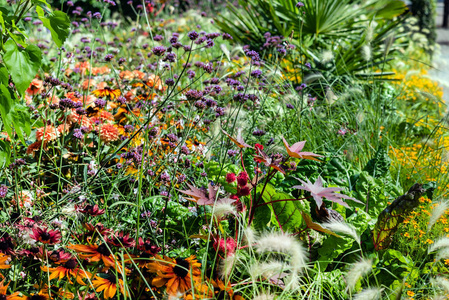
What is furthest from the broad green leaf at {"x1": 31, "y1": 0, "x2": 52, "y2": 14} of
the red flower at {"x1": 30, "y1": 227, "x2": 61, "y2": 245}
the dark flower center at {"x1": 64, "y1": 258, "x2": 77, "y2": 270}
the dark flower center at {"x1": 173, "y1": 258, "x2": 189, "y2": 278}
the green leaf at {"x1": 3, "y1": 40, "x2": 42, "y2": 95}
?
the dark flower center at {"x1": 173, "y1": 258, "x2": 189, "y2": 278}

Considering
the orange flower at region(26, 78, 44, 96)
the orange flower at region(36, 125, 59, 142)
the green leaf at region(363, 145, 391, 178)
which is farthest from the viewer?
the orange flower at region(26, 78, 44, 96)

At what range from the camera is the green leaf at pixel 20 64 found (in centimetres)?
157

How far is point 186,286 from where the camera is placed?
5.17ft

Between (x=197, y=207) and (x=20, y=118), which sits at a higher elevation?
(x=20, y=118)

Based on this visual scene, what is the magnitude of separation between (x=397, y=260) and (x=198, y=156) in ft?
4.30

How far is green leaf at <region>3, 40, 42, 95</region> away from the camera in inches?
61.7

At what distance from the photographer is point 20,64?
159 cm

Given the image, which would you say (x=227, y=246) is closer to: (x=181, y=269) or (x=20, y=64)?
(x=181, y=269)

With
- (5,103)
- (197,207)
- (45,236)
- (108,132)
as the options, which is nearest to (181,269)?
(45,236)

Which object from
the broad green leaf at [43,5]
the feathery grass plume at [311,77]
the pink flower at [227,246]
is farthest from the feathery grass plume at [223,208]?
the feathery grass plume at [311,77]

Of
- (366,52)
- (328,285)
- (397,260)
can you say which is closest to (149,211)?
(328,285)

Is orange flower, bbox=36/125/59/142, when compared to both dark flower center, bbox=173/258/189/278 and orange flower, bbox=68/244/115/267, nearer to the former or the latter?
orange flower, bbox=68/244/115/267

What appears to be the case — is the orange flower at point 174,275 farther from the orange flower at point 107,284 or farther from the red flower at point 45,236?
the red flower at point 45,236

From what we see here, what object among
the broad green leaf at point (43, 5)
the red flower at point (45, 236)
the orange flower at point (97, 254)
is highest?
the broad green leaf at point (43, 5)
